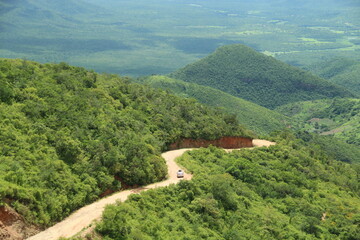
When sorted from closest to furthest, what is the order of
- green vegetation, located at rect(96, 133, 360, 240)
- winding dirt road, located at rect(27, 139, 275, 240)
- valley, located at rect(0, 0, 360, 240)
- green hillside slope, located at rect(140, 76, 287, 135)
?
winding dirt road, located at rect(27, 139, 275, 240)
valley, located at rect(0, 0, 360, 240)
green vegetation, located at rect(96, 133, 360, 240)
green hillside slope, located at rect(140, 76, 287, 135)

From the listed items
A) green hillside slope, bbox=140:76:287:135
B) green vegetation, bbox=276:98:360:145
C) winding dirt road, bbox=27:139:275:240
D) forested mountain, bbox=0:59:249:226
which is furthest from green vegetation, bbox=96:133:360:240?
green vegetation, bbox=276:98:360:145

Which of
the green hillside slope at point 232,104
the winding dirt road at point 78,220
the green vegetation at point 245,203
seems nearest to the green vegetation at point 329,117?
the green hillside slope at point 232,104

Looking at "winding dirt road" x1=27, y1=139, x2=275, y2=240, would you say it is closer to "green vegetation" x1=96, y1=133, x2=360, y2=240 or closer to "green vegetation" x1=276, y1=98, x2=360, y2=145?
"green vegetation" x1=96, y1=133, x2=360, y2=240

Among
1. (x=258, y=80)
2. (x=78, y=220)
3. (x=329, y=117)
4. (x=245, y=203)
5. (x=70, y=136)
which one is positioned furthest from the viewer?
(x=258, y=80)

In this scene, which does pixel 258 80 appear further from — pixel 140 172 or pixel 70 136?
pixel 70 136

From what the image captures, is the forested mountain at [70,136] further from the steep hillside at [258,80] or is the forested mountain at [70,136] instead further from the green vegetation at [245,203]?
the steep hillside at [258,80]

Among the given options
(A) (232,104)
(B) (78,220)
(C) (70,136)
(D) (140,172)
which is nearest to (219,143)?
(D) (140,172)
